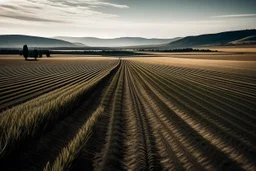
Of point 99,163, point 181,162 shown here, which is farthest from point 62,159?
point 181,162

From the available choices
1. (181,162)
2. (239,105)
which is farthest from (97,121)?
(239,105)

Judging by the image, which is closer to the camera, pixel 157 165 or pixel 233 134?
pixel 157 165

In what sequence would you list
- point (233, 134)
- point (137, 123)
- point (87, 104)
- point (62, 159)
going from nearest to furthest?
point (62, 159) → point (233, 134) → point (137, 123) → point (87, 104)

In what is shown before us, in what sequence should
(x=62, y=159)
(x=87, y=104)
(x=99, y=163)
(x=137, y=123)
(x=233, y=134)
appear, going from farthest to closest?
(x=87, y=104)
(x=137, y=123)
(x=233, y=134)
(x=99, y=163)
(x=62, y=159)

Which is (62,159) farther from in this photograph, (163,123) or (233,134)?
(233,134)

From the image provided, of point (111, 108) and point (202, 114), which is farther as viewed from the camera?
point (111, 108)

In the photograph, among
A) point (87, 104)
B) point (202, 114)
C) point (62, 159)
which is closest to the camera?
point (62, 159)

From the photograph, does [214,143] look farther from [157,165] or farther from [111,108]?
[111,108]

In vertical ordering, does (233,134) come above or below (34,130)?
below

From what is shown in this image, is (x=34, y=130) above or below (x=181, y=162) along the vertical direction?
above
